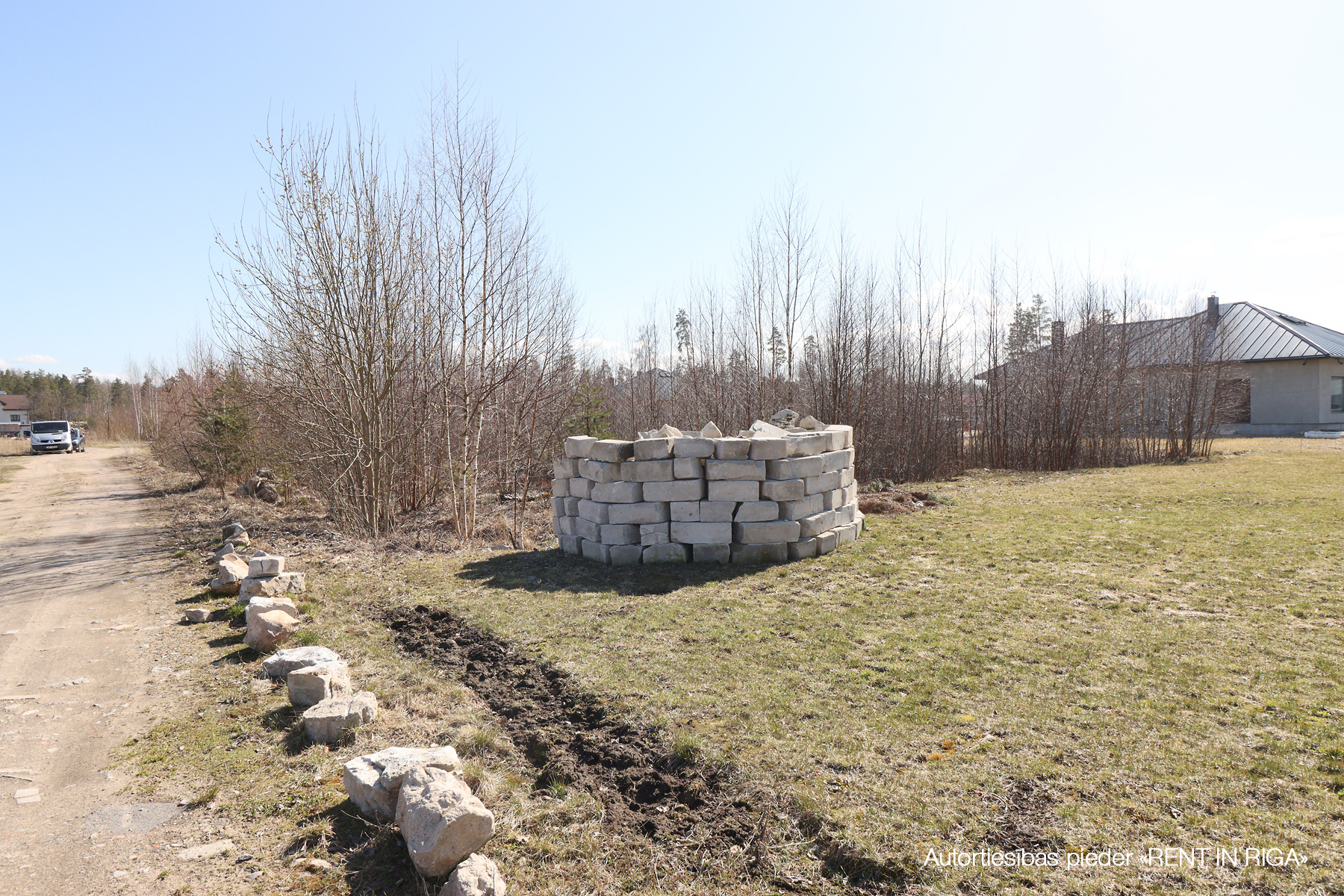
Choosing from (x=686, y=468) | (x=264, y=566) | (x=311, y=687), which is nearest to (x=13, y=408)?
(x=264, y=566)

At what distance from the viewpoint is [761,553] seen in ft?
25.3

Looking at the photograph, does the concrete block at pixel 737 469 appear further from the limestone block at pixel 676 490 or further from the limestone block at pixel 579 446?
the limestone block at pixel 579 446

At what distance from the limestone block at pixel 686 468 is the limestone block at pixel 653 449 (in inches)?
5.8

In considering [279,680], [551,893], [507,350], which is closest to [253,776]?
[279,680]

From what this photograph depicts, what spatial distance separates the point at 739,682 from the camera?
4441 mm

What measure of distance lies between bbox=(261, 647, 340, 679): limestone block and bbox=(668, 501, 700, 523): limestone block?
3651 mm

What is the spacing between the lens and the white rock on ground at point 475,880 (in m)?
2.58

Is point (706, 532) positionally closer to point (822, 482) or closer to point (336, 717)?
point (822, 482)

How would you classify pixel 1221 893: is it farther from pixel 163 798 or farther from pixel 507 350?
pixel 507 350

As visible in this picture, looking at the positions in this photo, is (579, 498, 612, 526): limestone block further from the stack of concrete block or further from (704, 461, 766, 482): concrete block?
(704, 461, 766, 482): concrete block

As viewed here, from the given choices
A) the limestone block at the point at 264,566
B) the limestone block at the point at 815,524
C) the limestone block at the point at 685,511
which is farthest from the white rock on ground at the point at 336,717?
the limestone block at the point at 815,524

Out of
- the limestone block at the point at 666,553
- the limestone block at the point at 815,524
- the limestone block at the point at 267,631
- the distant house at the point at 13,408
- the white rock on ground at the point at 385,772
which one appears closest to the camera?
the white rock on ground at the point at 385,772

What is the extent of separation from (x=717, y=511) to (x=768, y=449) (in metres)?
0.88

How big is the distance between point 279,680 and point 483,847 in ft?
9.30
